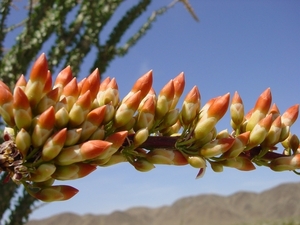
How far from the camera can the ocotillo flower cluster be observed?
0.94 metres

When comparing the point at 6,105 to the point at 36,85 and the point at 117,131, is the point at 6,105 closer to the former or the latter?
the point at 36,85

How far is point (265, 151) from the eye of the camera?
1136mm

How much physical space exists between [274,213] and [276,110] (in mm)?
52503

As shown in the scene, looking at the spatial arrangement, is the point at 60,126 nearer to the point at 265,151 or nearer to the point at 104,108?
the point at 104,108

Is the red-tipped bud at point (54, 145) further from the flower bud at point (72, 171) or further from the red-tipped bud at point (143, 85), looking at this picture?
the red-tipped bud at point (143, 85)

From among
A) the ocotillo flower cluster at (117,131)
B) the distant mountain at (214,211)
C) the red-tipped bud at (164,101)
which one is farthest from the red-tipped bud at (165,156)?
the distant mountain at (214,211)

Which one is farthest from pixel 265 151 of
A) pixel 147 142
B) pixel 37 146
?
pixel 37 146

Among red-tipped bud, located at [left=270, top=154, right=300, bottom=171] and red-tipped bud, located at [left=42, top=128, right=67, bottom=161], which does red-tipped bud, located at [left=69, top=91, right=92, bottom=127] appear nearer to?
red-tipped bud, located at [left=42, top=128, right=67, bottom=161]

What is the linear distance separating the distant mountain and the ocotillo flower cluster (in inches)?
1979

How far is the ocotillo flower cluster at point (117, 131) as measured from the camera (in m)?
0.94

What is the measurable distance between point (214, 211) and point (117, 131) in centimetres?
5288

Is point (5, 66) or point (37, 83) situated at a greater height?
point (37, 83)

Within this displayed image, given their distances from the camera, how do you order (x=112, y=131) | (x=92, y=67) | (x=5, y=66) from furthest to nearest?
(x=92, y=67), (x=5, y=66), (x=112, y=131)

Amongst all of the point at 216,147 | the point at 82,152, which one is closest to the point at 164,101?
the point at 216,147
